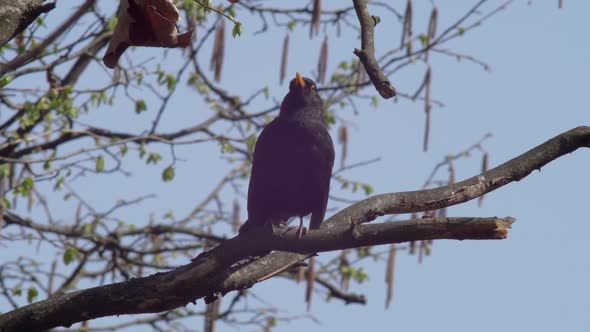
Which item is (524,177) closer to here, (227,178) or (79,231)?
(79,231)

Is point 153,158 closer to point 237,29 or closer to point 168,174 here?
point 168,174

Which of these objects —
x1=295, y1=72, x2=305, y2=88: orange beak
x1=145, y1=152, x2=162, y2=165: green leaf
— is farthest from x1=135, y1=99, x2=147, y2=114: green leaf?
x1=295, y1=72, x2=305, y2=88: orange beak

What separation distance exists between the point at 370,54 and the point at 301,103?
7.25 ft

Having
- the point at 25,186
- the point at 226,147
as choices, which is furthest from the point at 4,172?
the point at 226,147

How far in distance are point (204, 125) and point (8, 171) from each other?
2016 millimetres

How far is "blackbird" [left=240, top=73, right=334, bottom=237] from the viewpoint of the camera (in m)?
5.70

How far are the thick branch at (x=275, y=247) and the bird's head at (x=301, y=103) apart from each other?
5.77ft

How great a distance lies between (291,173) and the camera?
5707 mm

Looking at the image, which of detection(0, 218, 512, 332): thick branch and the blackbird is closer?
detection(0, 218, 512, 332): thick branch

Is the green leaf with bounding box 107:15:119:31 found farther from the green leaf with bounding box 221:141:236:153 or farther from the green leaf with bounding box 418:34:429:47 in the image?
the green leaf with bounding box 418:34:429:47

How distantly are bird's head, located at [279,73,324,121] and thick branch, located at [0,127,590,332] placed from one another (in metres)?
1.76

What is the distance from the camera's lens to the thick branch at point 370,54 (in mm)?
3799

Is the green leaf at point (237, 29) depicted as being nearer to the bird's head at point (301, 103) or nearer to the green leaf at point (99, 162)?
the bird's head at point (301, 103)

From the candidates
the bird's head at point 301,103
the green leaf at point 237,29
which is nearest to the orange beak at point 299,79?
the bird's head at point 301,103
